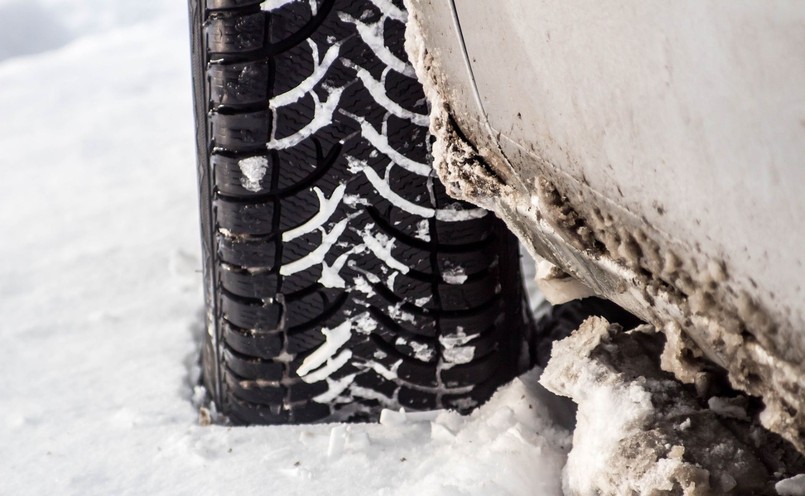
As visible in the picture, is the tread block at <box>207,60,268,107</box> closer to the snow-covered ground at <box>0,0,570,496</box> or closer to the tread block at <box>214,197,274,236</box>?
the tread block at <box>214,197,274,236</box>

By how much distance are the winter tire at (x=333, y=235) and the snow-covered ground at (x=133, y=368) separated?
6cm

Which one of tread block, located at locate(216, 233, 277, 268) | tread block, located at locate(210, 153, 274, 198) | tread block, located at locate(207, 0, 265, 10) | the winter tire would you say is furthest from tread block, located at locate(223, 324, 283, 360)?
tread block, located at locate(207, 0, 265, 10)

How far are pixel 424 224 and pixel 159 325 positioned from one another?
625 millimetres

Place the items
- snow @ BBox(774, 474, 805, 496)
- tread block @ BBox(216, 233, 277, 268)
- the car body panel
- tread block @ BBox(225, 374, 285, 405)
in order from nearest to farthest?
the car body panel → snow @ BBox(774, 474, 805, 496) → tread block @ BBox(216, 233, 277, 268) → tread block @ BBox(225, 374, 285, 405)

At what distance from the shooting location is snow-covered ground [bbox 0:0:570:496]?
3.55ft

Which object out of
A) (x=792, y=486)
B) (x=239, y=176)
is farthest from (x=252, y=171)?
(x=792, y=486)

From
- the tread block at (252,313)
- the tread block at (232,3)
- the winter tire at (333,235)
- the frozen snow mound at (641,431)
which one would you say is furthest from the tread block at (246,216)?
the frozen snow mound at (641,431)

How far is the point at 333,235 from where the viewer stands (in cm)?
111

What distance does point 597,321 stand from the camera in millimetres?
1002

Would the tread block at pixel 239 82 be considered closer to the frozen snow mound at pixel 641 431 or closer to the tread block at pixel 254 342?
the tread block at pixel 254 342

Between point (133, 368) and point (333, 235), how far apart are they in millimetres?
487

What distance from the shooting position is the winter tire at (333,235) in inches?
40.2

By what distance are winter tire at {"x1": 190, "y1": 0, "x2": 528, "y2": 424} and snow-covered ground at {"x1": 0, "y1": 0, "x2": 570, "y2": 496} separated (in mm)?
62

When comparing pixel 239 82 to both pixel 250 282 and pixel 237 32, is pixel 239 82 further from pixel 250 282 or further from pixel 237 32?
pixel 250 282
